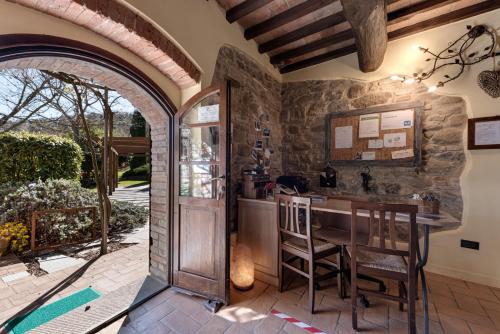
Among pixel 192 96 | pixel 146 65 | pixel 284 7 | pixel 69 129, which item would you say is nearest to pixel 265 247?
pixel 192 96

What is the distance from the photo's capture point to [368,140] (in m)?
3.16

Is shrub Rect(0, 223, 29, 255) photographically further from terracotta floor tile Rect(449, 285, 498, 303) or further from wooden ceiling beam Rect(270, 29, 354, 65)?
terracotta floor tile Rect(449, 285, 498, 303)

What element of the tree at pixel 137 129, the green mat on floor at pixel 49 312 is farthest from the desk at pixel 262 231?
the tree at pixel 137 129

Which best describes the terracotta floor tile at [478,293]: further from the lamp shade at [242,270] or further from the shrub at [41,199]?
the shrub at [41,199]

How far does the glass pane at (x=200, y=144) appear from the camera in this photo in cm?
227

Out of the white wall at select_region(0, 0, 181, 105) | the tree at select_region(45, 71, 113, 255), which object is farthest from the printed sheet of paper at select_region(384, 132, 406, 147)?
the tree at select_region(45, 71, 113, 255)

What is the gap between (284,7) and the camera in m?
2.62

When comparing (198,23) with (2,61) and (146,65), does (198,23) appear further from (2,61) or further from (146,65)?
(2,61)

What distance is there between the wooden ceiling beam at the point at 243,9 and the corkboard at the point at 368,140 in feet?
5.86

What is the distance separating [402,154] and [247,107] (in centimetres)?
212

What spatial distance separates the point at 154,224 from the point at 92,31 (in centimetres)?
193

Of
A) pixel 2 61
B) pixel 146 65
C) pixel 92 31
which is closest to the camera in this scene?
pixel 2 61

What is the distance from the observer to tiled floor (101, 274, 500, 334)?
72.2 inches

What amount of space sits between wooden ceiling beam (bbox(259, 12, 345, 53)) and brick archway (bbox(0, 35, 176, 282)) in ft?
6.10
